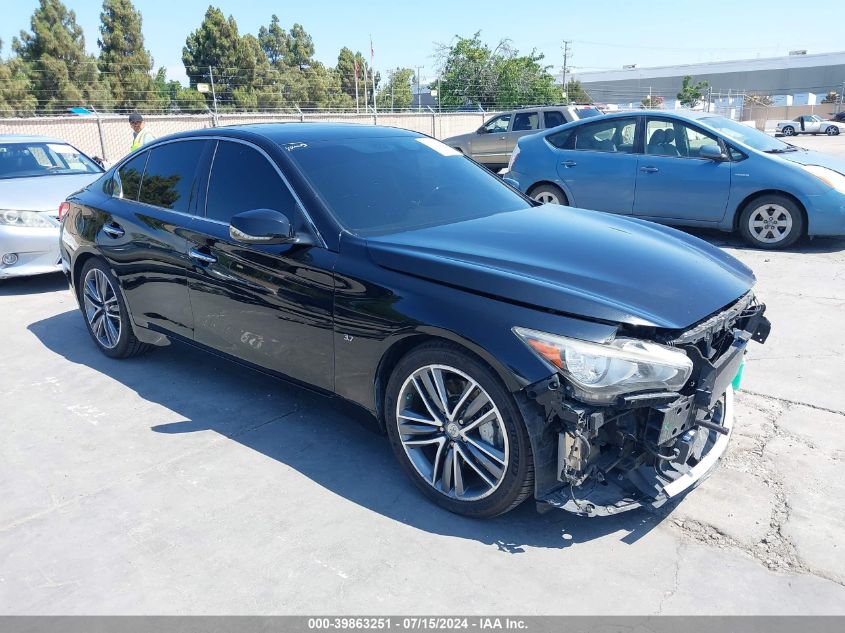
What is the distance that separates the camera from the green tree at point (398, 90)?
6756 centimetres

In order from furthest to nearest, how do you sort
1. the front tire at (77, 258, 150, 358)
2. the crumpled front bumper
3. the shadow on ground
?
the crumpled front bumper < the front tire at (77, 258, 150, 358) < the shadow on ground

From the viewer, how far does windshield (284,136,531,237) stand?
3574 millimetres

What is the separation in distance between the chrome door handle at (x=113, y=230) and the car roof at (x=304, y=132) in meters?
0.76

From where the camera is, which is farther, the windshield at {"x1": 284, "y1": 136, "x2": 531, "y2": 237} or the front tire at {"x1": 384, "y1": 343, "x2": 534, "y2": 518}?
the windshield at {"x1": 284, "y1": 136, "x2": 531, "y2": 237}

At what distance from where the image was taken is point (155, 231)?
173 inches

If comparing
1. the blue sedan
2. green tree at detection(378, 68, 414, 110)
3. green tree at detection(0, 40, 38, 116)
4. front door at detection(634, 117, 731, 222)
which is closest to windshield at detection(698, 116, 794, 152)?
the blue sedan

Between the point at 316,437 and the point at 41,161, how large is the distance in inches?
258

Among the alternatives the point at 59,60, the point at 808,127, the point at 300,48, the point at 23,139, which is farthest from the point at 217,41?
the point at 23,139

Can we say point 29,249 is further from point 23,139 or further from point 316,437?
point 316,437

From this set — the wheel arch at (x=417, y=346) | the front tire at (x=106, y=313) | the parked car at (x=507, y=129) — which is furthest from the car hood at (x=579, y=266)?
the parked car at (x=507, y=129)

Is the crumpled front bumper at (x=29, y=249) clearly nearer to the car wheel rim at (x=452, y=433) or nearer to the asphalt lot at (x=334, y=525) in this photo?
the asphalt lot at (x=334, y=525)

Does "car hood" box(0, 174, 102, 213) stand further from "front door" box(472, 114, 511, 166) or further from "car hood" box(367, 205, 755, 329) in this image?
"front door" box(472, 114, 511, 166)

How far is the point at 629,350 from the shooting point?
2.61 meters

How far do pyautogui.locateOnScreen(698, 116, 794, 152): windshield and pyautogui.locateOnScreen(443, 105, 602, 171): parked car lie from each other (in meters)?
7.56
